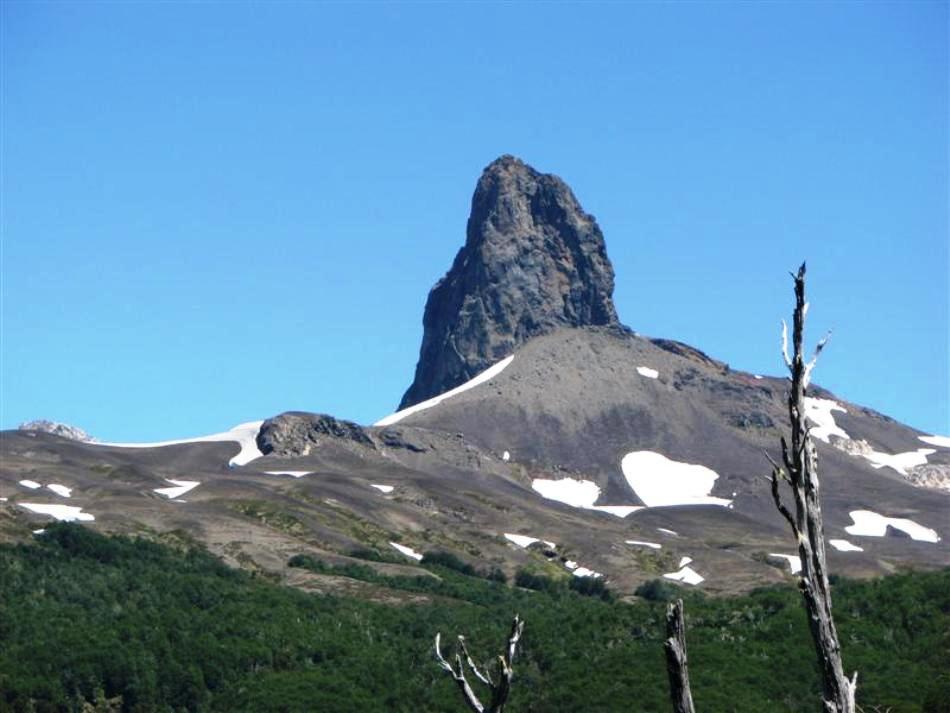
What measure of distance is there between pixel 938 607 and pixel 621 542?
284 ft

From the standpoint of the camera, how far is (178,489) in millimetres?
179875

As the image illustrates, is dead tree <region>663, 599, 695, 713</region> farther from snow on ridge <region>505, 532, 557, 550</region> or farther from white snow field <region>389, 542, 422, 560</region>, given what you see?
snow on ridge <region>505, 532, 557, 550</region>

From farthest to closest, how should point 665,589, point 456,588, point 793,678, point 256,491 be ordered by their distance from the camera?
1. point 256,491
2. point 665,589
3. point 456,588
4. point 793,678

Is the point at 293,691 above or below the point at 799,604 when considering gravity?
below

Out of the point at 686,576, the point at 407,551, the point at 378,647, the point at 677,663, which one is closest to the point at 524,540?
the point at 407,551

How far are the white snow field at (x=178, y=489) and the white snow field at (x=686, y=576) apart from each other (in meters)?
49.8

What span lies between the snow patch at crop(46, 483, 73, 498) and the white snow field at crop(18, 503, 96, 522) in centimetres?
854

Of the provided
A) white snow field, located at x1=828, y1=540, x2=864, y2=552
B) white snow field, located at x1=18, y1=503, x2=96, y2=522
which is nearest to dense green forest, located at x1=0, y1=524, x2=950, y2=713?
white snow field, located at x1=18, y1=503, x2=96, y2=522

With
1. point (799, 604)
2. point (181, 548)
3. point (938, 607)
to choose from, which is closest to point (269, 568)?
point (181, 548)

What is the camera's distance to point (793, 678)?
81.8 meters

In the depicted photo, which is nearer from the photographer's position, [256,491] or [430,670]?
[430,670]

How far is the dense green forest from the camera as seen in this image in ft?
269

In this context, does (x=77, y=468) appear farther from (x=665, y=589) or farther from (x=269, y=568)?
(x=665, y=589)

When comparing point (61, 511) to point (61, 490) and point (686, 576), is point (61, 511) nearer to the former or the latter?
point (61, 490)
